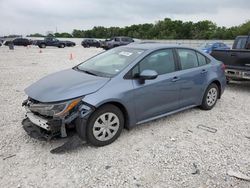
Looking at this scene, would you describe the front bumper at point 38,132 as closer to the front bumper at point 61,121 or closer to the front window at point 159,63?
the front bumper at point 61,121

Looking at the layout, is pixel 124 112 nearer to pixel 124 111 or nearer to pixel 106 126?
pixel 124 111

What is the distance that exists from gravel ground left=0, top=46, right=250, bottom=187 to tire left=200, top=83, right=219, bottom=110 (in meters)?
0.55

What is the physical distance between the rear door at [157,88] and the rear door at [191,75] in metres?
0.20

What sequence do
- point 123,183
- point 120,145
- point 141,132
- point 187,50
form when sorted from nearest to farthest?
point 123,183 → point 120,145 → point 141,132 → point 187,50

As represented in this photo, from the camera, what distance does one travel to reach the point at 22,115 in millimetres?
5000

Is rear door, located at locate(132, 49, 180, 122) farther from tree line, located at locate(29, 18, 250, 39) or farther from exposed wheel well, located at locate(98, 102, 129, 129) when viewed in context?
tree line, located at locate(29, 18, 250, 39)

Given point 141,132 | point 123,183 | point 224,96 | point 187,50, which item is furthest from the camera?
point 224,96

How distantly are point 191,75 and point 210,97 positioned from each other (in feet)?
3.29

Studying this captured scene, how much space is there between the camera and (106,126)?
12.3 ft

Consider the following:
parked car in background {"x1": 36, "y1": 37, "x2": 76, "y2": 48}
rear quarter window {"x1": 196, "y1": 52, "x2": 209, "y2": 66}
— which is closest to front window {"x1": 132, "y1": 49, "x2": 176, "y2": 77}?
rear quarter window {"x1": 196, "y1": 52, "x2": 209, "y2": 66}

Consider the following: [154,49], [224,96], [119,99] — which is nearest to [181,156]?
[119,99]

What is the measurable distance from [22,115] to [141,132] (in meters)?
2.53

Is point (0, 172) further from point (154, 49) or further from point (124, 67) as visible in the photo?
point (154, 49)

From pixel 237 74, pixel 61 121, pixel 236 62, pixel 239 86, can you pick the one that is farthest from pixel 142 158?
pixel 239 86
